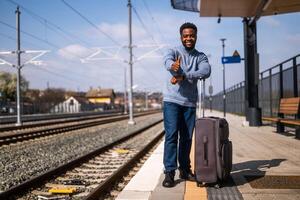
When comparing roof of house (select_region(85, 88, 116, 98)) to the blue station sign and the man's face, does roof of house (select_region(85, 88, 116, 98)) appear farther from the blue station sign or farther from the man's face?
the man's face

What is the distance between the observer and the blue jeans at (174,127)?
20.5ft

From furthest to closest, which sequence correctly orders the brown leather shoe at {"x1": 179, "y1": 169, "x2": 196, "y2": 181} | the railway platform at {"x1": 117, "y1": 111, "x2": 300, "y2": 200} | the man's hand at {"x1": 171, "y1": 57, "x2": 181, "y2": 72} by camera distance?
1. the brown leather shoe at {"x1": 179, "y1": 169, "x2": 196, "y2": 181}
2. the man's hand at {"x1": 171, "y1": 57, "x2": 181, "y2": 72}
3. the railway platform at {"x1": 117, "y1": 111, "x2": 300, "y2": 200}

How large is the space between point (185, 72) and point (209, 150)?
3.24 ft

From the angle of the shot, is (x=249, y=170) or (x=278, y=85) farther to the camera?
(x=278, y=85)

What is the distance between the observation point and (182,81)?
6227 millimetres

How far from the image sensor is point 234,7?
57.9 ft

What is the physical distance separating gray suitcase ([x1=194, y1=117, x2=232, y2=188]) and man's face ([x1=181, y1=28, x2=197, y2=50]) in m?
0.96

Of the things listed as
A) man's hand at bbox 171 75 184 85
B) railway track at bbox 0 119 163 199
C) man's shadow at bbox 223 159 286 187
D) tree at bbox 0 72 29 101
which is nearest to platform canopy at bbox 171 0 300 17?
railway track at bbox 0 119 163 199

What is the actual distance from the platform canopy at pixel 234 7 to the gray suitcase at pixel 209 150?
9.99m

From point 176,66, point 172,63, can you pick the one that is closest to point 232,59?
point 172,63

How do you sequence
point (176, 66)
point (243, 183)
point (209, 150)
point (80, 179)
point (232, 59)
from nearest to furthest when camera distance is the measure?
point (176, 66)
point (209, 150)
point (243, 183)
point (80, 179)
point (232, 59)

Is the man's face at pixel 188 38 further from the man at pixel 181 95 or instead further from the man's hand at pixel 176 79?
the man's hand at pixel 176 79

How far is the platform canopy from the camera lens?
1618 cm

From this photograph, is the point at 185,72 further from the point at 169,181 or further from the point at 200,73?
the point at 169,181
